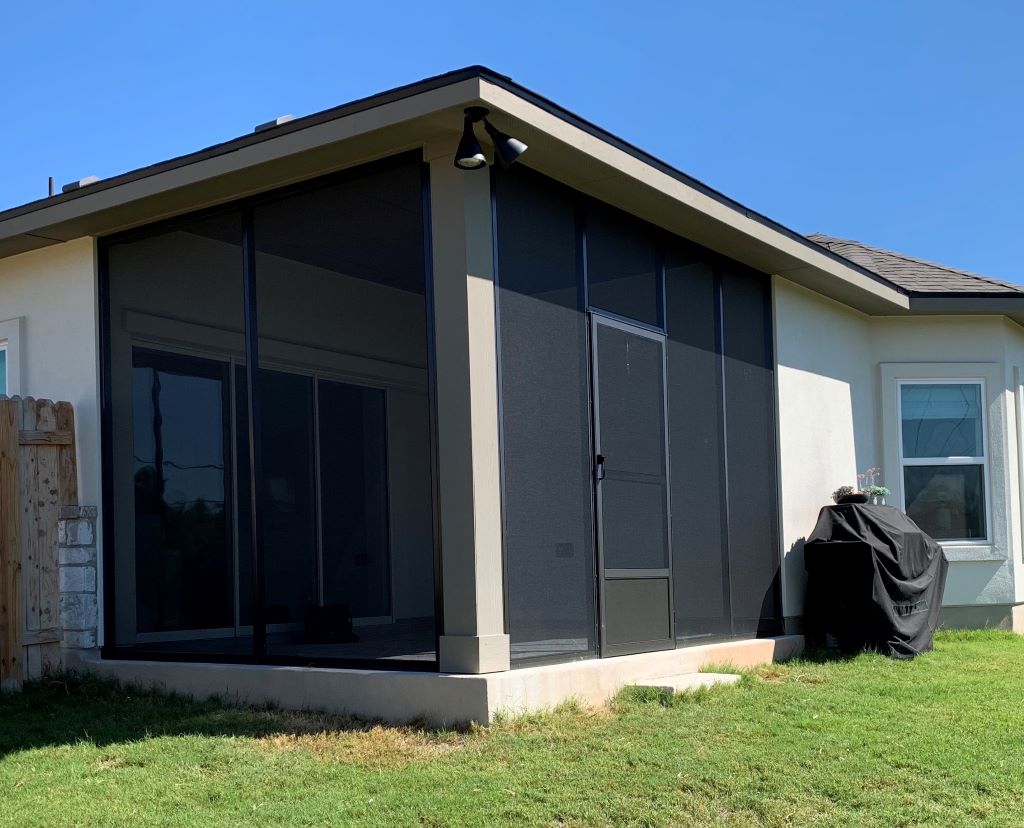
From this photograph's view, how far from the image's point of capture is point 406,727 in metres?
5.60

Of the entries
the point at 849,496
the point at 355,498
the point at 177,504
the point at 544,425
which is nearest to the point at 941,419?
the point at 849,496

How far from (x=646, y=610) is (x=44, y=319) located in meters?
4.40

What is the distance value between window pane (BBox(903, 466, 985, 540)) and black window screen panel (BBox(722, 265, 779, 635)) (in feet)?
7.03

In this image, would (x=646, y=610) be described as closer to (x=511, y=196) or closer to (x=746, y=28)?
(x=511, y=196)

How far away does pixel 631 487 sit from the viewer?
22.7 ft

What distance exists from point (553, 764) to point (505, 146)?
2.77 m

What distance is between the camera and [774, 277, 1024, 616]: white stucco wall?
9.34 m

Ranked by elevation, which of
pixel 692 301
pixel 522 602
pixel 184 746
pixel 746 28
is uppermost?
pixel 746 28

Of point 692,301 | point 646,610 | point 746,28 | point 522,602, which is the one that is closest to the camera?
point 522,602

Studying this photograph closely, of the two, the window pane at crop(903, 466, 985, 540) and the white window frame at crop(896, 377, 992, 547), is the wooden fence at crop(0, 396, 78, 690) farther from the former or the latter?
the window pane at crop(903, 466, 985, 540)

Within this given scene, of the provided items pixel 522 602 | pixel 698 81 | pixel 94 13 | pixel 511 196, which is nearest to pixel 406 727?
pixel 522 602

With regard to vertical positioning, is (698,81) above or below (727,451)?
above

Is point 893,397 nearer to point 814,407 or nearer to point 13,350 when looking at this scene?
point 814,407

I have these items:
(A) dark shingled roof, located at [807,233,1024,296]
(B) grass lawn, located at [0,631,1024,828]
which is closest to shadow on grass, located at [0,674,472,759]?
(B) grass lawn, located at [0,631,1024,828]
